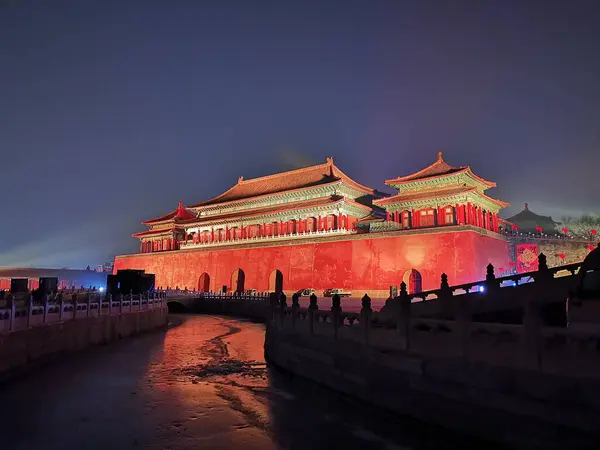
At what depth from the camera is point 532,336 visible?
630 cm

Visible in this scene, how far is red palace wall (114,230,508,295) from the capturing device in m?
26.1

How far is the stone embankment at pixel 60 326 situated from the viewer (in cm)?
1208

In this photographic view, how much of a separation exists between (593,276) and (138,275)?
23663mm

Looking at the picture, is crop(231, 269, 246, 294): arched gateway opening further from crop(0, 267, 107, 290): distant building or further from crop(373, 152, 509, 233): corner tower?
crop(0, 267, 107, 290): distant building

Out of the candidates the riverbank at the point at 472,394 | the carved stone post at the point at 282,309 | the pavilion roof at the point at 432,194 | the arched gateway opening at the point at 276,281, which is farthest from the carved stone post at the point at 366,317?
the arched gateway opening at the point at 276,281

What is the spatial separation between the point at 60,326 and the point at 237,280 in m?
24.8

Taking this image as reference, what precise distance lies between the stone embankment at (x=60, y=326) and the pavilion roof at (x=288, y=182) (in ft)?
62.8

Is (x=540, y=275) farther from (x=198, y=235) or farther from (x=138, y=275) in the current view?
(x=198, y=235)

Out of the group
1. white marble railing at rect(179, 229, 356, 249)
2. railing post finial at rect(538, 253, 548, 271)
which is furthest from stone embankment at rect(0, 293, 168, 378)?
white marble railing at rect(179, 229, 356, 249)

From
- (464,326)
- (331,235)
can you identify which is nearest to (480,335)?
(464,326)

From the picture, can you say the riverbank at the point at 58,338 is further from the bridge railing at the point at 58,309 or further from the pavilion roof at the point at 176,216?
the pavilion roof at the point at 176,216

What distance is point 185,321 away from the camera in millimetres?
29719

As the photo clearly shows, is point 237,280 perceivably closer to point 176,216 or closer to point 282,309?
point 176,216

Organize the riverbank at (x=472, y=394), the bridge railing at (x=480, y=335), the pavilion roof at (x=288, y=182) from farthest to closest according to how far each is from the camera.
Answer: the pavilion roof at (x=288, y=182) < the bridge railing at (x=480, y=335) < the riverbank at (x=472, y=394)
